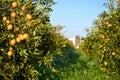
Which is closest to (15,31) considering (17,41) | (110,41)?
(17,41)

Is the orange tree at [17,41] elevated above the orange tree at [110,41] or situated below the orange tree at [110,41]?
below

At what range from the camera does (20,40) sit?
23.9ft

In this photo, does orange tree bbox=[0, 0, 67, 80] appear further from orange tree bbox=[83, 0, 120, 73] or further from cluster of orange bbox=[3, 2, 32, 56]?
orange tree bbox=[83, 0, 120, 73]

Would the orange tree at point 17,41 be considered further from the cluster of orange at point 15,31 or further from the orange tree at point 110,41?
the orange tree at point 110,41

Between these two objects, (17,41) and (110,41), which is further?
(110,41)

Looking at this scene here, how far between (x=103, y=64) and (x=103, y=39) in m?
0.99

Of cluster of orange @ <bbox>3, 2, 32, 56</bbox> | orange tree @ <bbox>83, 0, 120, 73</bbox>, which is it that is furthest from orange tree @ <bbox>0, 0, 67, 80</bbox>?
orange tree @ <bbox>83, 0, 120, 73</bbox>

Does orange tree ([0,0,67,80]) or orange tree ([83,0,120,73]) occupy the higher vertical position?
orange tree ([83,0,120,73])

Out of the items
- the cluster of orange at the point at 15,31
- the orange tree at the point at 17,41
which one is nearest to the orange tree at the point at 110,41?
the orange tree at the point at 17,41

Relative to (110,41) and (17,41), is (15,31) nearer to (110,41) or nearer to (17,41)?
(17,41)

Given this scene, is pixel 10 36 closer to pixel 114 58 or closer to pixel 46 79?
pixel 46 79

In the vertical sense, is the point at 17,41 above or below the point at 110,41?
below

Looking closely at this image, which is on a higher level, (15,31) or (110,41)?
(110,41)

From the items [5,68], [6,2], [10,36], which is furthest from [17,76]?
[6,2]
